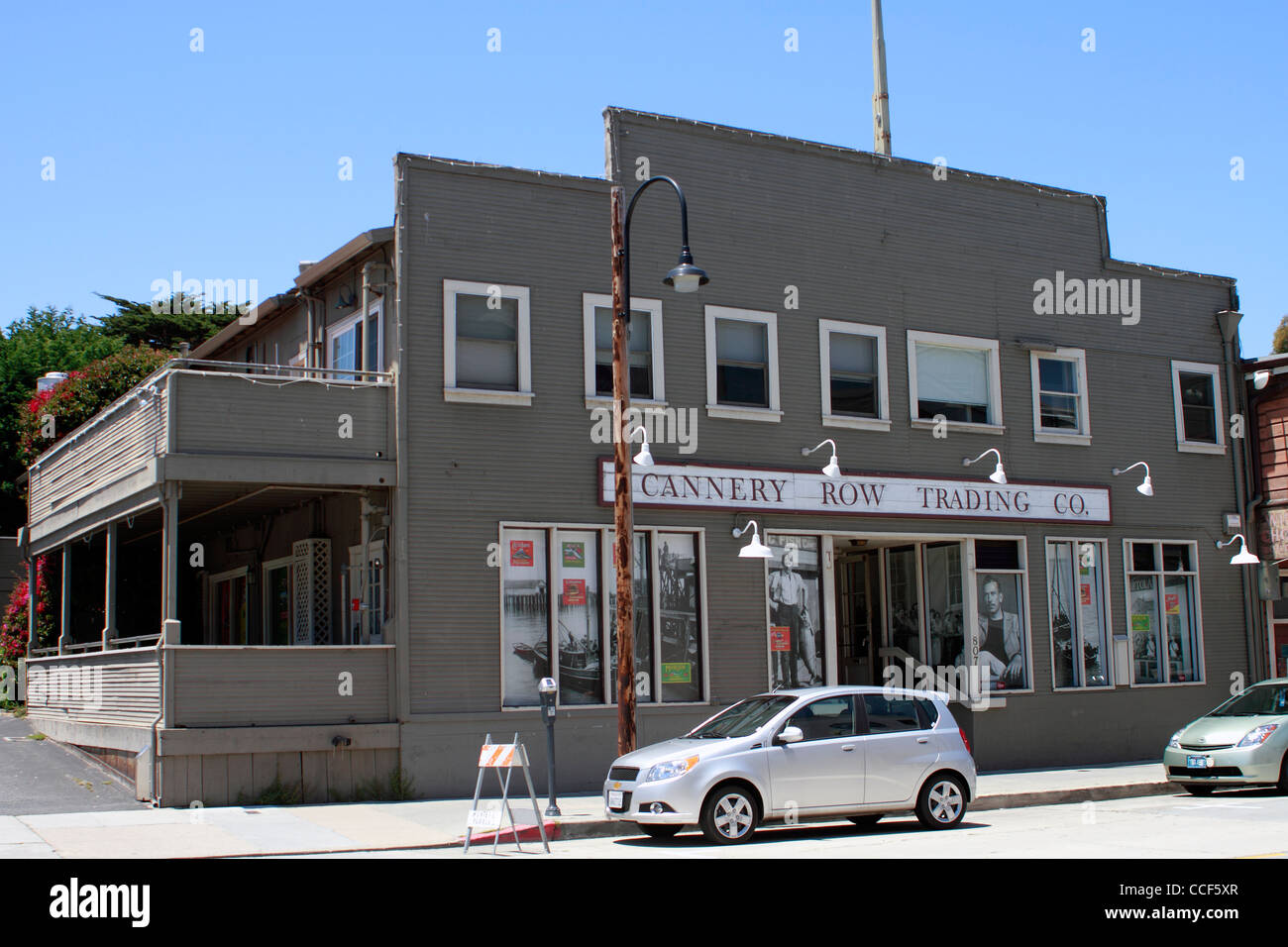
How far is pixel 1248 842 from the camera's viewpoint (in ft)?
39.7

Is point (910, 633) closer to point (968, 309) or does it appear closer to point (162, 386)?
point (968, 309)

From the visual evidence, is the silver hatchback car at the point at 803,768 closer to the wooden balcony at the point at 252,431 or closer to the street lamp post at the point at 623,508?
the street lamp post at the point at 623,508

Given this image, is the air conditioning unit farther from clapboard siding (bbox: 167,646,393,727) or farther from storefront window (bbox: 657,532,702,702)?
storefront window (bbox: 657,532,702,702)

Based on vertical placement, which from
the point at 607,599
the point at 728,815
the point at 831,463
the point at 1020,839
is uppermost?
the point at 831,463

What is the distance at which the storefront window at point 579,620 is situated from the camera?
18078 millimetres

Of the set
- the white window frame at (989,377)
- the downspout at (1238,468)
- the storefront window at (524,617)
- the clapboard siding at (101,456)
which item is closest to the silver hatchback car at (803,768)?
the storefront window at (524,617)

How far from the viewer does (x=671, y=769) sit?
13078 mm

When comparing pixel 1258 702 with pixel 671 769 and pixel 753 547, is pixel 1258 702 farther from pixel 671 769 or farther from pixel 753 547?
pixel 671 769

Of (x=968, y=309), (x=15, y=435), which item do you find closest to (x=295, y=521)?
(x=968, y=309)

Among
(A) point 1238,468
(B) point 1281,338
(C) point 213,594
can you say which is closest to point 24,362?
(C) point 213,594

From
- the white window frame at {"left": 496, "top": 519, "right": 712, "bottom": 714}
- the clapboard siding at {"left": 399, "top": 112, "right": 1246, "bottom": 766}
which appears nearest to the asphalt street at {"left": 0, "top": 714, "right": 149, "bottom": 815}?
the clapboard siding at {"left": 399, "top": 112, "right": 1246, "bottom": 766}

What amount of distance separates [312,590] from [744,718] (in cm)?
895

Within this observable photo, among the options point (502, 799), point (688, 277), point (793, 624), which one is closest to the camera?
point (502, 799)
